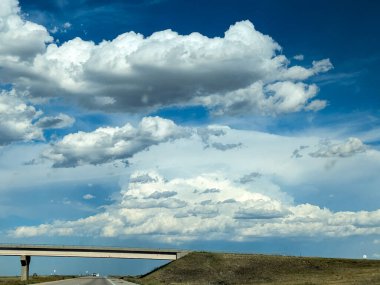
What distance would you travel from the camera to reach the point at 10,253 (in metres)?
144

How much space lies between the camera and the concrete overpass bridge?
14212 centimetres

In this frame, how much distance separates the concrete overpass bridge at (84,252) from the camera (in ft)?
466

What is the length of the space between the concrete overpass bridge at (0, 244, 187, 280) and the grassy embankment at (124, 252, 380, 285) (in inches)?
267

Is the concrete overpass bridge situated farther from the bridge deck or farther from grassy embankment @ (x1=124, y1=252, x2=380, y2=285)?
grassy embankment @ (x1=124, y1=252, x2=380, y2=285)

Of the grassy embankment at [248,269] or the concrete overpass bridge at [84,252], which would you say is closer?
the grassy embankment at [248,269]

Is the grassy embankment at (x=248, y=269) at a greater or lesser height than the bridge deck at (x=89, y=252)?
lesser

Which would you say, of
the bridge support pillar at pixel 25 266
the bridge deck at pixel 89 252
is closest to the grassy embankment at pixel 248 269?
the bridge deck at pixel 89 252

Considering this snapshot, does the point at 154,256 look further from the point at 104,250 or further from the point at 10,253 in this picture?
the point at 10,253

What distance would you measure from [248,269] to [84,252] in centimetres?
4364

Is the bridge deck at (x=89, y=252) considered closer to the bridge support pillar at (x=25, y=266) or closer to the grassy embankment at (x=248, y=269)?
the bridge support pillar at (x=25, y=266)

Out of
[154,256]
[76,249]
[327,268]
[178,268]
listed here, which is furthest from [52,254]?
[327,268]

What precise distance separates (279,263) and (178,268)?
2268 centimetres

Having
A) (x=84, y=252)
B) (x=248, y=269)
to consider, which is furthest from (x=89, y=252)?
(x=248, y=269)

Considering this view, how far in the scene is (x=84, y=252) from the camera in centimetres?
14338
